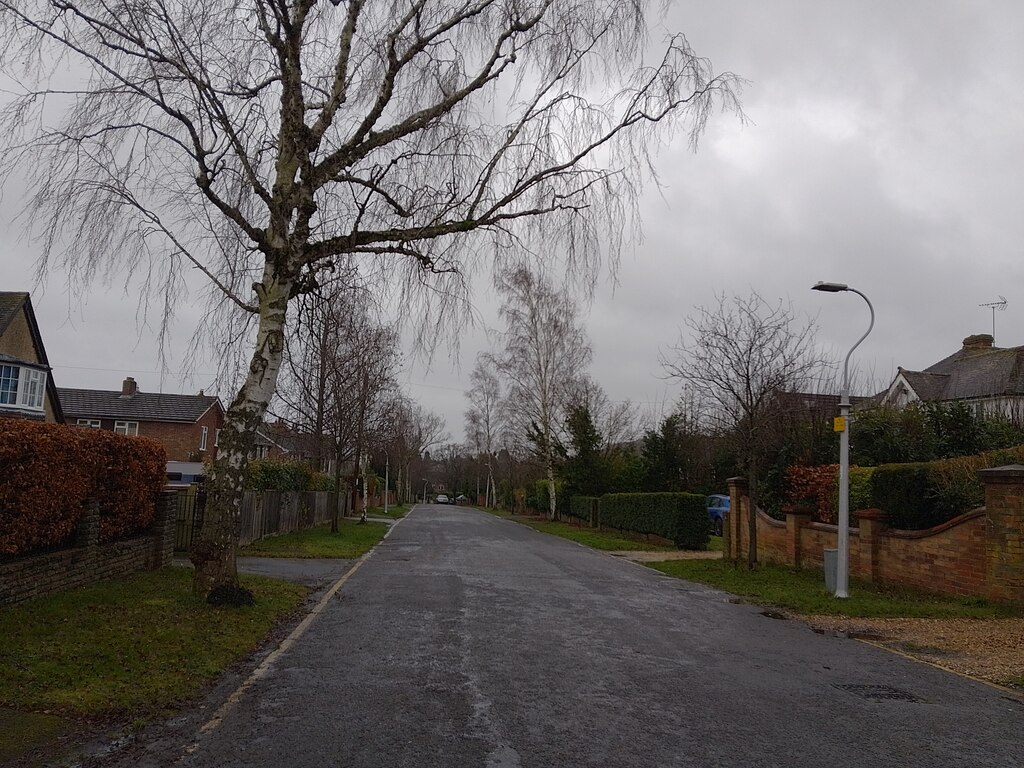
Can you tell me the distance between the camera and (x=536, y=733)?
5.52m

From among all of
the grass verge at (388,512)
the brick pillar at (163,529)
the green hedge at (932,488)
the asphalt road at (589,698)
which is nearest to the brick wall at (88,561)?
the brick pillar at (163,529)

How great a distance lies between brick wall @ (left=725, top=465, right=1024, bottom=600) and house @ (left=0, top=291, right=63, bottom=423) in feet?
85.3

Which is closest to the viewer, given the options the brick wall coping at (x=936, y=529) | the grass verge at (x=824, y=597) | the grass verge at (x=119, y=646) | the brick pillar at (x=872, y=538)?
the grass verge at (x=119, y=646)

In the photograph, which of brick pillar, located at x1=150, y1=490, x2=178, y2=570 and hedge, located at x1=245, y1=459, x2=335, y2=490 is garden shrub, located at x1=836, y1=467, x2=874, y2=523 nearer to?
hedge, located at x1=245, y1=459, x2=335, y2=490

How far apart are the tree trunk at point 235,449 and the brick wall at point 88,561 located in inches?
57.9

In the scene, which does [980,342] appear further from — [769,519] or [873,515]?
[873,515]

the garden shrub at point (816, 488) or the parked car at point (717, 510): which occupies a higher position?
the garden shrub at point (816, 488)

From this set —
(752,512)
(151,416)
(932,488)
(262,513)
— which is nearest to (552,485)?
(151,416)

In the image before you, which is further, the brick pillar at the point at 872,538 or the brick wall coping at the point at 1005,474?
the brick pillar at the point at 872,538

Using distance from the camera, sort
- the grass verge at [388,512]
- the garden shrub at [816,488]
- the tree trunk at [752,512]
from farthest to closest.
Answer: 1. the grass verge at [388,512]
2. the garden shrub at [816,488]
3. the tree trunk at [752,512]

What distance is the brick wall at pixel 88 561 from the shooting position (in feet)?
28.6

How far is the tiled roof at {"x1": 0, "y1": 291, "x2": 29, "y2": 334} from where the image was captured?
28.9 meters

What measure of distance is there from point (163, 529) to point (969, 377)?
107 feet

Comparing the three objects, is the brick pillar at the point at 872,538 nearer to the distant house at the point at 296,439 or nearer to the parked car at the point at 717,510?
the parked car at the point at 717,510
